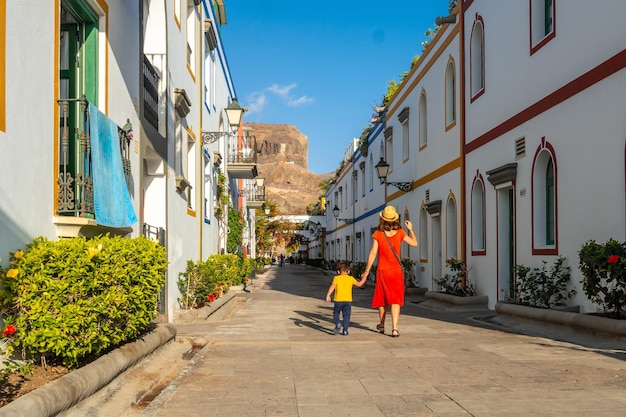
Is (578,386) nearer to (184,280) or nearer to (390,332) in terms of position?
(390,332)

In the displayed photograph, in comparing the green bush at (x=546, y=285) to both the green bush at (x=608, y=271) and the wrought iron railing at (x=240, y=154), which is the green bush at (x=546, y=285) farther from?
the wrought iron railing at (x=240, y=154)

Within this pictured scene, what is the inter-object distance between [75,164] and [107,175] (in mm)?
374

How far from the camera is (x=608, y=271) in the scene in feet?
28.8

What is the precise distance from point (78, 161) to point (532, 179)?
853cm

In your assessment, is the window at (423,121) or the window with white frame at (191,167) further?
the window at (423,121)

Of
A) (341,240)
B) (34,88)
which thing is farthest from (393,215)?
(341,240)

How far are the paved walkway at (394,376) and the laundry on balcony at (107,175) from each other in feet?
6.45

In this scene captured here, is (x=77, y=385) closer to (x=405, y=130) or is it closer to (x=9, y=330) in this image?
(x=9, y=330)

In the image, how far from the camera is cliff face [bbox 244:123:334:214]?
151 metres

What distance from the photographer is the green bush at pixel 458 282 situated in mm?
16297

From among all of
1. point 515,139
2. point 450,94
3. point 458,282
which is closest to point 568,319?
point 515,139

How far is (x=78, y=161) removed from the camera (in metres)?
7.41

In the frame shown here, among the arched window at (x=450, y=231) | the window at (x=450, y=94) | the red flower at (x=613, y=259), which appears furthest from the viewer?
the arched window at (x=450, y=231)

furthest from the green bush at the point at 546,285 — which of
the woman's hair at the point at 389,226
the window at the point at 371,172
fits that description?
the window at the point at 371,172
